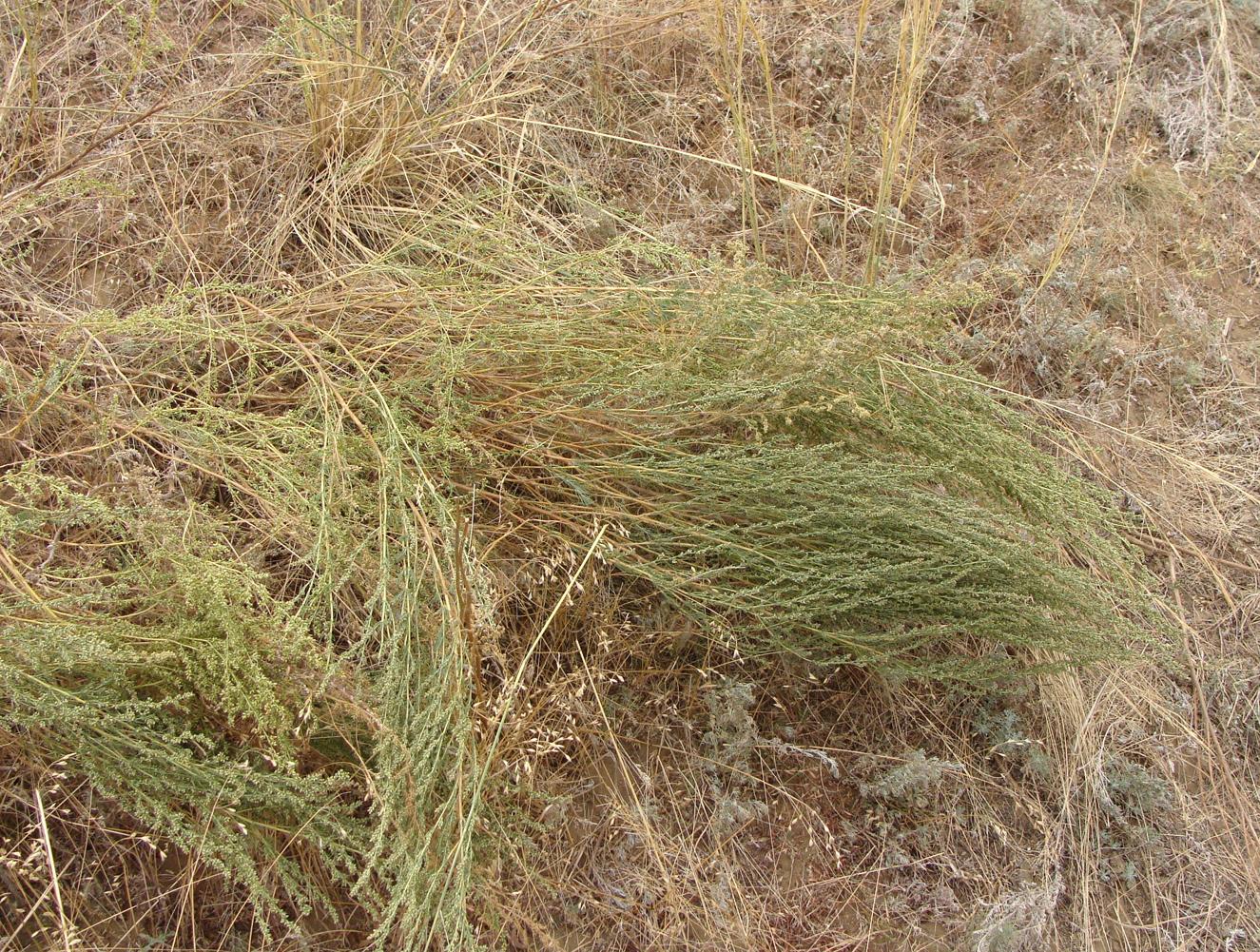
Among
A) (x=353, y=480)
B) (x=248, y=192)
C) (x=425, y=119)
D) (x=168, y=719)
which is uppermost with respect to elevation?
(x=425, y=119)

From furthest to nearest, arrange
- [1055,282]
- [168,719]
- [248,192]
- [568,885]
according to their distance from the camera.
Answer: [1055,282] → [248,192] → [568,885] → [168,719]

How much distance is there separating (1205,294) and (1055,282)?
51 cm

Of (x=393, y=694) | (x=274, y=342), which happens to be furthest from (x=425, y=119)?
(x=393, y=694)

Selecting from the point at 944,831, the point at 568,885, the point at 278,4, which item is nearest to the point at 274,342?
the point at 278,4

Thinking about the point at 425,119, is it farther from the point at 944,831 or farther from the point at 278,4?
the point at 944,831

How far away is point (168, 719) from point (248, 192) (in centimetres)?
134

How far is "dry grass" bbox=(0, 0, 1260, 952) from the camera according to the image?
Answer: 1729 mm

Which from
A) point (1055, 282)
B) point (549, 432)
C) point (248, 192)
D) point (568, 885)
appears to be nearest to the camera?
point (568, 885)

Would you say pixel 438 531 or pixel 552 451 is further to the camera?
pixel 552 451

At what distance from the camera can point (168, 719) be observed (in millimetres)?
1671

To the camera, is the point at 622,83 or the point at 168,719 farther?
the point at 622,83

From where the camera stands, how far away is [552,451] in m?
2.01

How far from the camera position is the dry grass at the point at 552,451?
5.67 ft

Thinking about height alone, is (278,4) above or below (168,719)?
above
